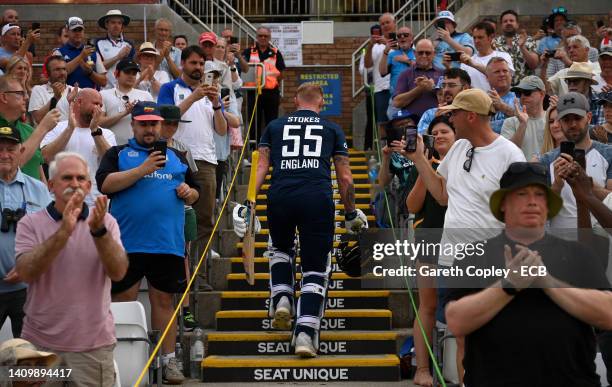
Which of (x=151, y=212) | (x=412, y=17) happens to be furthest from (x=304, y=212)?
(x=412, y=17)

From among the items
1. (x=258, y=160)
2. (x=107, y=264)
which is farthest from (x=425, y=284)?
(x=107, y=264)

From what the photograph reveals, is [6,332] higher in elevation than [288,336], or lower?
lower

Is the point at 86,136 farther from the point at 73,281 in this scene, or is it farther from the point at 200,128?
the point at 73,281

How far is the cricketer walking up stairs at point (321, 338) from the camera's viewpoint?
29.2ft

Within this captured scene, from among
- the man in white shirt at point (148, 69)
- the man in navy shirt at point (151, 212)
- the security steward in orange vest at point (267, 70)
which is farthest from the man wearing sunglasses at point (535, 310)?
the security steward in orange vest at point (267, 70)

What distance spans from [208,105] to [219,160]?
3.20 ft

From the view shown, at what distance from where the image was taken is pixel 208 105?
36.4ft

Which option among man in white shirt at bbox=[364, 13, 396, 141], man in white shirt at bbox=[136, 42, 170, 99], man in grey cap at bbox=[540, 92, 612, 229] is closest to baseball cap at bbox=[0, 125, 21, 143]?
man in grey cap at bbox=[540, 92, 612, 229]

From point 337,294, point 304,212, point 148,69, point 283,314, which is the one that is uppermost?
point 148,69

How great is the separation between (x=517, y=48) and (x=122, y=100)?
5.52m

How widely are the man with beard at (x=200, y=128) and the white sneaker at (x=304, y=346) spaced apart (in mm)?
1935

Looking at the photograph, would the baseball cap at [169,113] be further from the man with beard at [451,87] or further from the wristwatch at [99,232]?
the wristwatch at [99,232]

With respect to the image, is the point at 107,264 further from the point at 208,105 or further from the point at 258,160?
the point at 208,105

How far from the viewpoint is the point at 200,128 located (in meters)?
10.9
